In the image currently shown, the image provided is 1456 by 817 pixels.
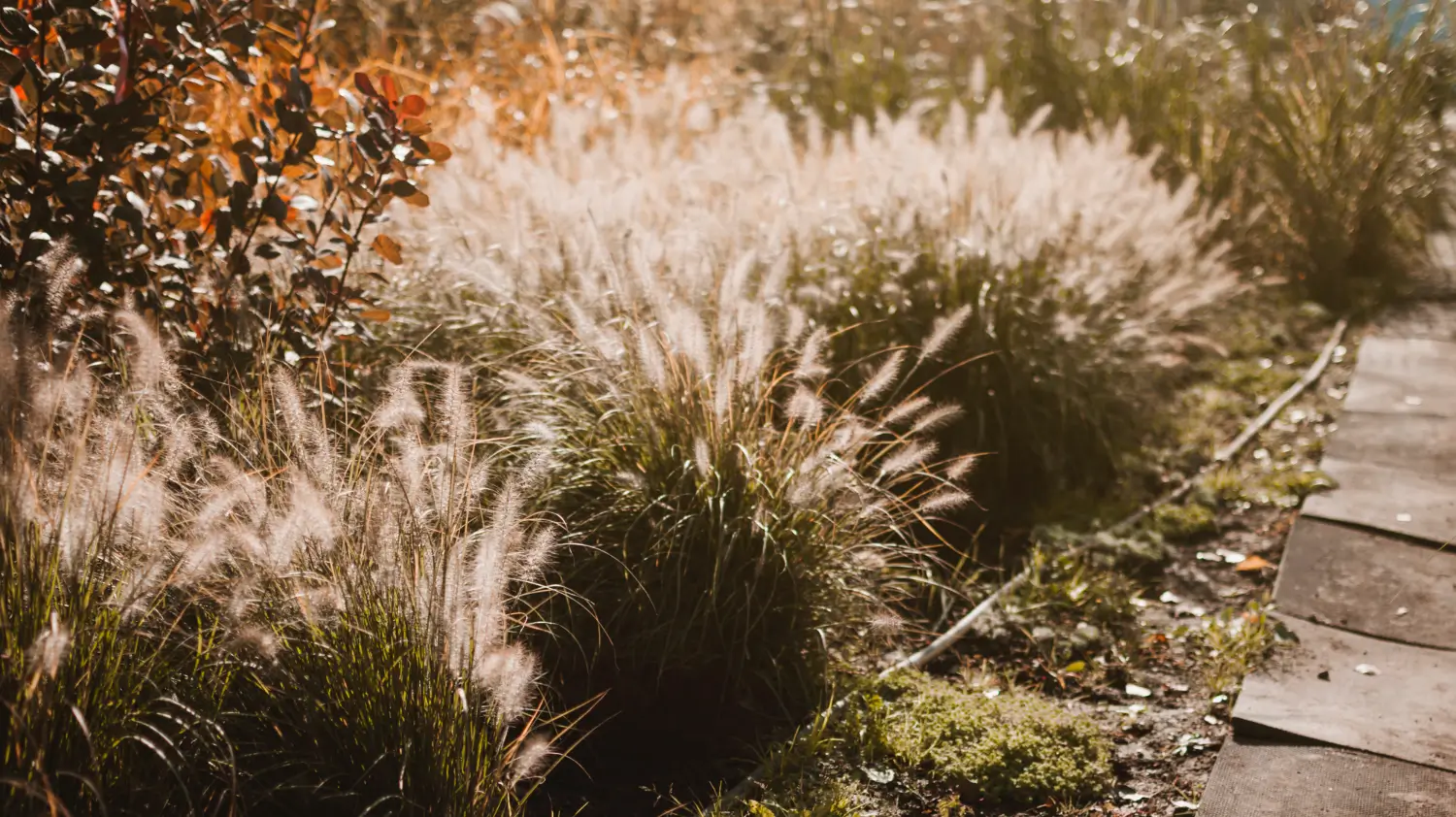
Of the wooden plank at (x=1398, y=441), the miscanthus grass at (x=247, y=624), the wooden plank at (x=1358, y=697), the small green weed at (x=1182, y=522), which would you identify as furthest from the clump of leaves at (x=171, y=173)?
the wooden plank at (x=1398, y=441)

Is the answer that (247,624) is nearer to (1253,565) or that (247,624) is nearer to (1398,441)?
(1253,565)

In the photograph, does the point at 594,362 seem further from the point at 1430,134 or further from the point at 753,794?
the point at 1430,134

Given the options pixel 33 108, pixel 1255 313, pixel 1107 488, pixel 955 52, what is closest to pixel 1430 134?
pixel 1255 313

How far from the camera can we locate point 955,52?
8.16m

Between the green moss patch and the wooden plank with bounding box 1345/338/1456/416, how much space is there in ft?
9.55

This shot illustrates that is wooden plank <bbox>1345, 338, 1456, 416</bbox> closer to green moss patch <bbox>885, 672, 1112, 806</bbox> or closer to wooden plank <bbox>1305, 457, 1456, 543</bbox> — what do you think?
wooden plank <bbox>1305, 457, 1456, 543</bbox>

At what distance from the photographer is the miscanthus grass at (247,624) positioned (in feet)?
5.57

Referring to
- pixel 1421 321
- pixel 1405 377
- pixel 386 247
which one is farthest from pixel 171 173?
pixel 1421 321

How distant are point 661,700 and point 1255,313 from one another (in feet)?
14.7

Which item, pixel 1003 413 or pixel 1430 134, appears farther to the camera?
pixel 1430 134

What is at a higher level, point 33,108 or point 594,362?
point 33,108

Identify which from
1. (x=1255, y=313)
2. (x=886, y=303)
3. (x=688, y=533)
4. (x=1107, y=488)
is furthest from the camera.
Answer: (x=1255, y=313)

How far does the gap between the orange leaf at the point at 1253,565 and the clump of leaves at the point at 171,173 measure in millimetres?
2725

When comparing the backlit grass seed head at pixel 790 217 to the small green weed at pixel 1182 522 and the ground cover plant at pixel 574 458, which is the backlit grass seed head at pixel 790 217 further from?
the small green weed at pixel 1182 522
